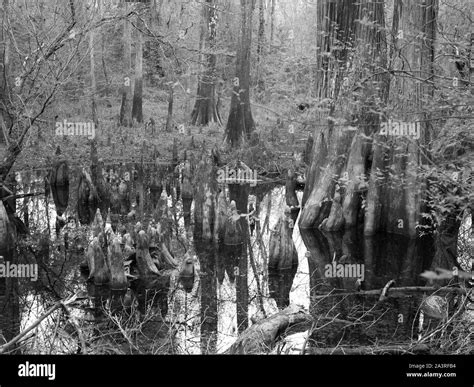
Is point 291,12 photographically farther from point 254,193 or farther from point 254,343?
point 254,343

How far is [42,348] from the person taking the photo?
200 inches

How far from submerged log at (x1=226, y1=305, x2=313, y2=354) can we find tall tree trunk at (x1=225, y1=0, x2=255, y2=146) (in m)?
10.1

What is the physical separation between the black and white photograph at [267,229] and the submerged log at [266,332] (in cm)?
2

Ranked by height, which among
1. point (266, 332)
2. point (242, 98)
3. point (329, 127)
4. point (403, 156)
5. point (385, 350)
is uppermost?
point (242, 98)

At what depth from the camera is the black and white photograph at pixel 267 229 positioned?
15.2 feet

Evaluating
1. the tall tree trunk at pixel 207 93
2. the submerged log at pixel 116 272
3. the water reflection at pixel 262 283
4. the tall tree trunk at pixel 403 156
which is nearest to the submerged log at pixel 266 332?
the water reflection at pixel 262 283

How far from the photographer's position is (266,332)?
4918mm

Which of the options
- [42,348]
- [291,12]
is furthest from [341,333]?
[291,12]

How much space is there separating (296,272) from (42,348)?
351 centimetres

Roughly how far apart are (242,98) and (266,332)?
11264 mm

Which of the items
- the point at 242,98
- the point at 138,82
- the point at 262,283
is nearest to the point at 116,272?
the point at 262,283

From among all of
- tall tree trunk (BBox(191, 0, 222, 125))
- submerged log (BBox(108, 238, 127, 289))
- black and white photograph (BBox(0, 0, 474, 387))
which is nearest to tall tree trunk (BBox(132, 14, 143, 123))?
tall tree trunk (BBox(191, 0, 222, 125))

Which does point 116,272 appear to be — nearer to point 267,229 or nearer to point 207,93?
point 267,229

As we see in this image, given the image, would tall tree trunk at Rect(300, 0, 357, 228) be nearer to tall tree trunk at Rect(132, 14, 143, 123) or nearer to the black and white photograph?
the black and white photograph
